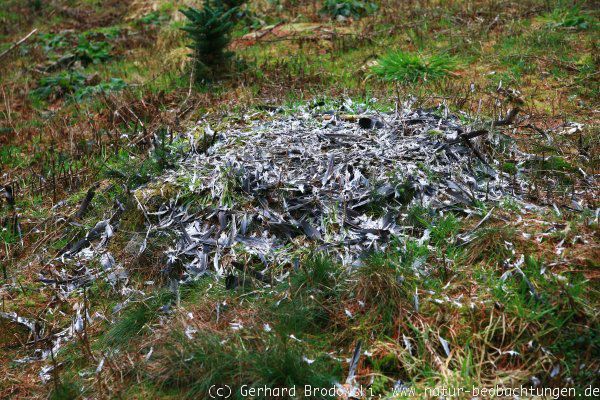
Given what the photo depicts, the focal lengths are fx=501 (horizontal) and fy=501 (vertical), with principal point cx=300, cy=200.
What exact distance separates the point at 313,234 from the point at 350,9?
6521 millimetres

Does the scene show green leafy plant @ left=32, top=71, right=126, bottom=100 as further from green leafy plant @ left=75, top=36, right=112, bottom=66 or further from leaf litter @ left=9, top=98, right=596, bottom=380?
leaf litter @ left=9, top=98, right=596, bottom=380

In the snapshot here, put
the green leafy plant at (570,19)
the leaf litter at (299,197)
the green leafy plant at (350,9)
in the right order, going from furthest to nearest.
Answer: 1. the green leafy plant at (350,9)
2. the green leafy plant at (570,19)
3. the leaf litter at (299,197)

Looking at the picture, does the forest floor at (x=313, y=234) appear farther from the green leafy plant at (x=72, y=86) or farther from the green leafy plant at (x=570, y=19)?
the green leafy plant at (x=72, y=86)

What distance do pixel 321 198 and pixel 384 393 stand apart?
1582 millimetres

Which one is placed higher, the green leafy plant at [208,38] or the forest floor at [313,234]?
the green leafy plant at [208,38]

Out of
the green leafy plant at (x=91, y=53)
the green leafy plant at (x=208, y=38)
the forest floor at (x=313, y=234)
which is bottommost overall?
the forest floor at (x=313, y=234)

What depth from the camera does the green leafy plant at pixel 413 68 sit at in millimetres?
6035

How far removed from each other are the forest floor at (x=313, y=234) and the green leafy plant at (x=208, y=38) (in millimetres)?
230

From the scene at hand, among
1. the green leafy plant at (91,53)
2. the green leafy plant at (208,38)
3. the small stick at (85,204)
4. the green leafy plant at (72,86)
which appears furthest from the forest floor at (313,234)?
the green leafy plant at (91,53)

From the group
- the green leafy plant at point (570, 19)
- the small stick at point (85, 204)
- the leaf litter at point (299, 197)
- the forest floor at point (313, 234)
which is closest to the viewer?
the forest floor at point (313, 234)

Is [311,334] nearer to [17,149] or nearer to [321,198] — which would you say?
[321,198]

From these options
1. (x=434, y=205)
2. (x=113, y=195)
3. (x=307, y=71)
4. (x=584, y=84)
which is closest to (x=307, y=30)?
(x=307, y=71)

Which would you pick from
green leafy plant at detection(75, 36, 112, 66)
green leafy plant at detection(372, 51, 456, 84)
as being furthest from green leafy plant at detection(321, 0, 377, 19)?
green leafy plant at detection(75, 36, 112, 66)

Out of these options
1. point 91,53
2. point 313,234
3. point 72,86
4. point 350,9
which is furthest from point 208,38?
point 313,234
